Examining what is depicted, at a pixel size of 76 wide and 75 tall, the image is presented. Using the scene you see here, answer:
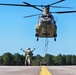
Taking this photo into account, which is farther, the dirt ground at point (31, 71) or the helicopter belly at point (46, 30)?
the helicopter belly at point (46, 30)

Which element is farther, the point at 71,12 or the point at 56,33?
the point at 56,33

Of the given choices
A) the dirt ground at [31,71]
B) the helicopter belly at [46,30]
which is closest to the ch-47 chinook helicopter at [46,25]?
the helicopter belly at [46,30]

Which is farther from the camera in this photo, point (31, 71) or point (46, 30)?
point (46, 30)

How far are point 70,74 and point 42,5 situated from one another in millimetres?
28389

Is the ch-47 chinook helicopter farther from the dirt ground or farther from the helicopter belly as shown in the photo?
the dirt ground

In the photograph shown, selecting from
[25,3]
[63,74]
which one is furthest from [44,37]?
→ [63,74]

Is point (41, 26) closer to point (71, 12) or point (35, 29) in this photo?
point (35, 29)

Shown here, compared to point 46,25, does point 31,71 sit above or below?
below

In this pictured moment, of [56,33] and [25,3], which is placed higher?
[25,3]

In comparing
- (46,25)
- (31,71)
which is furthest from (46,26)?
(31,71)

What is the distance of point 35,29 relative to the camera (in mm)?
48219

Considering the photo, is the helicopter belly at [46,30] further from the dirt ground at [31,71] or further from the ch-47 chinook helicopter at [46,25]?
the dirt ground at [31,71]

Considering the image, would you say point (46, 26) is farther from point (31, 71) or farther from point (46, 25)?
point (31, 71)

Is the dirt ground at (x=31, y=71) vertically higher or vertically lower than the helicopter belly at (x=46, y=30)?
lower
